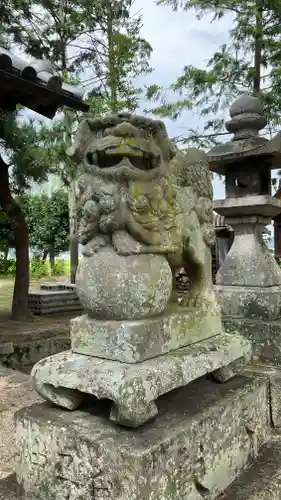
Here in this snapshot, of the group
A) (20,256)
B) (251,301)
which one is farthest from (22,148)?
(251,301)

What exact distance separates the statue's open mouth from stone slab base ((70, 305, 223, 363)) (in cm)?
60

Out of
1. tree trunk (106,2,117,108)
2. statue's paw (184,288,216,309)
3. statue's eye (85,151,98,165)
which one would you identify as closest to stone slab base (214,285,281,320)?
statue's paw (184,288,216,309)

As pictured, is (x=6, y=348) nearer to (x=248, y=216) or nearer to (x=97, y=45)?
(x=248, y=216)

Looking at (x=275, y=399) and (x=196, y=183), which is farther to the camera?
(x=275, y=399)

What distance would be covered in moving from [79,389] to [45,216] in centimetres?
2216

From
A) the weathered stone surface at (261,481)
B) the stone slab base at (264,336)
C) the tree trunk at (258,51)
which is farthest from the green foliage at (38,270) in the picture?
the weathered stone surface at (261,481)

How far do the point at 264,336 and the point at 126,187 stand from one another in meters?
1.43

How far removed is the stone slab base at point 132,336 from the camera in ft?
4.92

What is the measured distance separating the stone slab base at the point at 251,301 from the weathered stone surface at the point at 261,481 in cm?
81

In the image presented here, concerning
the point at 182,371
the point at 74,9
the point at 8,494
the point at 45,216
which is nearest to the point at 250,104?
the point at 182,371

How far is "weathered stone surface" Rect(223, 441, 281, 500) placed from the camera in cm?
165

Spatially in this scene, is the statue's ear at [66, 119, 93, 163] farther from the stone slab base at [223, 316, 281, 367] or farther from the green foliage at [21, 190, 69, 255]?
the green foliage at [21, 190, 69, 255]

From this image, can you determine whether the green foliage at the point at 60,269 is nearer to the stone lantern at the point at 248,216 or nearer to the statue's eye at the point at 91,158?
the stone lantern at the point at 248,216

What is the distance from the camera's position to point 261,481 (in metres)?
1.75
